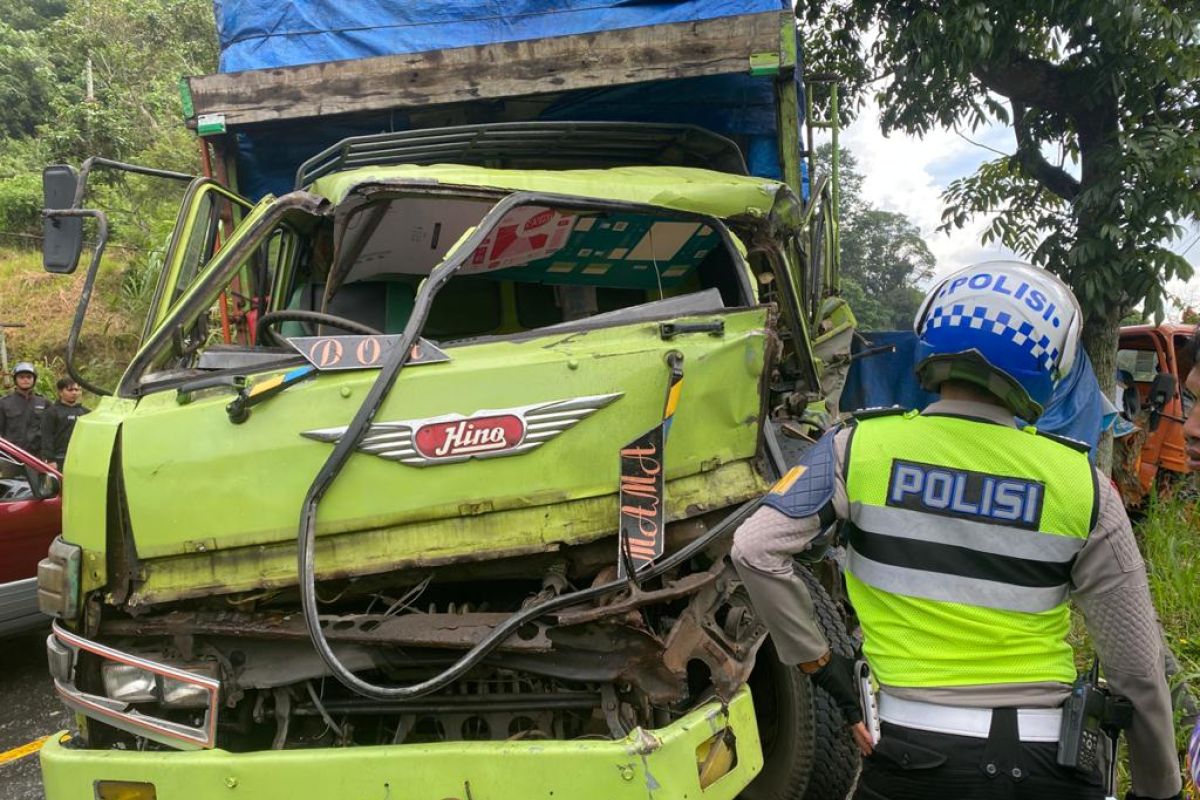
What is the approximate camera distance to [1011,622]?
5.11 ft

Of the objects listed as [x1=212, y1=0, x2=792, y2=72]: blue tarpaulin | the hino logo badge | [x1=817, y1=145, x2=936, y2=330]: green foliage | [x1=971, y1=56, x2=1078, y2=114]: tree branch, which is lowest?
[x1=817, y1=145, x2=936, y2=330]: green foliage

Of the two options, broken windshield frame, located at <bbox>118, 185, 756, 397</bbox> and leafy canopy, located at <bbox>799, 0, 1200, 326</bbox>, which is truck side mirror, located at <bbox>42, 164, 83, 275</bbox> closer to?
broken windshield frame, located at <bbox>118, 185, 756, 397</bbox>

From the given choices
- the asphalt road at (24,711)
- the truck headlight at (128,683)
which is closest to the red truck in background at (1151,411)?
the truck headlight at (128,683)

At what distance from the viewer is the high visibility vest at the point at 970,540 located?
4.98ft

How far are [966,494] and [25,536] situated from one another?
16.3 ft

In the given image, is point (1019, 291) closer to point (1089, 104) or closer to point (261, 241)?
point (261, 241)

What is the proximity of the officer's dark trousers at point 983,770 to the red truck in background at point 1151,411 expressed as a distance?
21.4ft

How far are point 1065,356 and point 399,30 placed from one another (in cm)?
406

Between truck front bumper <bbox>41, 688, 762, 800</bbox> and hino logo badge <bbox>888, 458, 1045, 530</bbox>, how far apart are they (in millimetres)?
958

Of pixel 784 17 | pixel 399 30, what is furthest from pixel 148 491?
pixel 784 17

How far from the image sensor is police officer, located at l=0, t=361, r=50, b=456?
298 inches

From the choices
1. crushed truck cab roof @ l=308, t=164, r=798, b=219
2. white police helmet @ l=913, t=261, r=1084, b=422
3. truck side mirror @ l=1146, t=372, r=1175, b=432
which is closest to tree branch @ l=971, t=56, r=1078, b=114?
truck side mirror @ l=1146, t=372, r=1175, b=432

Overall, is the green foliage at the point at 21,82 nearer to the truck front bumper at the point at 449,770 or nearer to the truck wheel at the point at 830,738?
the truck front bumper at the point at 449,770

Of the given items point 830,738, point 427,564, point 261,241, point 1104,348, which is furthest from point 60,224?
point 1104,348
